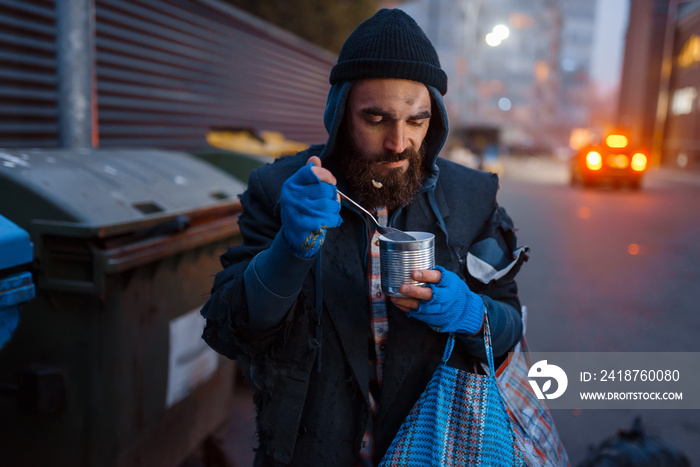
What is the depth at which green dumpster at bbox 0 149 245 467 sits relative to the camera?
2.40 metres

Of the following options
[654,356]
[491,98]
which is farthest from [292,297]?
[491,98]

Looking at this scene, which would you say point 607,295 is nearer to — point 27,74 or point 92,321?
point 92,321

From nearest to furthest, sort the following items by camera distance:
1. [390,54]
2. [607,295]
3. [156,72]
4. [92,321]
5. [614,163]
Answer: [390,54] < [92,321] < [156,72] < [607,295] < [614,163]

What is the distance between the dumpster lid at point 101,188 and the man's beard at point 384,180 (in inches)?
49.4

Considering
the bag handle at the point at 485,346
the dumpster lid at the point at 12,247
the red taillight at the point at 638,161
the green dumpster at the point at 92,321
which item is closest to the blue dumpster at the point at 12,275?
the dumpster lid at the point at 12,247

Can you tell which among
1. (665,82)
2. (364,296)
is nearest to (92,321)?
(364,296)

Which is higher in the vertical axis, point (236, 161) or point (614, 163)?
point (236, 161)

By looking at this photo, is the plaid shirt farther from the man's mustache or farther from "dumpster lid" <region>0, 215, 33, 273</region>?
"dumpster lid" <region>0, 215, 33, 273</region>

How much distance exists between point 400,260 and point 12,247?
1.33m

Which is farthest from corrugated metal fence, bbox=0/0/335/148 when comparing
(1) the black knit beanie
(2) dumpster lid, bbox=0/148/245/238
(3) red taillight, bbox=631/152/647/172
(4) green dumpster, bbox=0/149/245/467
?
(3) red taillight, bbox=631/152/647/172

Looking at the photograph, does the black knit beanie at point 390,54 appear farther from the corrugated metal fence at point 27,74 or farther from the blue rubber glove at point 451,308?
the corrugated metal fence at point 27,74

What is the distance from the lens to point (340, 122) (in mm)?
1802

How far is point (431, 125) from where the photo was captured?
198 cm

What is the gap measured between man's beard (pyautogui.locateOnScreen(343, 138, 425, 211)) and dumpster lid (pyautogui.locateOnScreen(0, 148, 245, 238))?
49.4 inches
